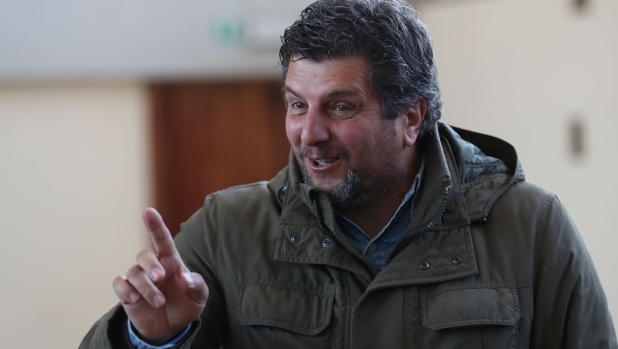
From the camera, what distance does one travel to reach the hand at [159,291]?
57.8 inches

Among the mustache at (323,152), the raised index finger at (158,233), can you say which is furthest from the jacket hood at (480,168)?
the raised index finger at (158,233)

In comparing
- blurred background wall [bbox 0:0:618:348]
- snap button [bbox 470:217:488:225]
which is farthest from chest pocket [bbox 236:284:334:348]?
blurred background wall [bbox 0:0:618:348]

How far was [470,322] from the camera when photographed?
167 cm

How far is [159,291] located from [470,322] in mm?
722

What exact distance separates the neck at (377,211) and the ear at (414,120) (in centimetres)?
11

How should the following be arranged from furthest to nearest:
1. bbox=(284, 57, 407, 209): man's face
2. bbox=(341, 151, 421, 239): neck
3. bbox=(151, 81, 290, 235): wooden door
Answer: bbox=(151, 81, 290, 235): wooden door < bbox=(341, 151, 421, 239): neck < bbox=(284, 57, 407, 209): man's face

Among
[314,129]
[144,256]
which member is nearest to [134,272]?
[144,256]

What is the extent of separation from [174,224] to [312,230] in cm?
308

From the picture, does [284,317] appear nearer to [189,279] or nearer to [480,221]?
[189,279]

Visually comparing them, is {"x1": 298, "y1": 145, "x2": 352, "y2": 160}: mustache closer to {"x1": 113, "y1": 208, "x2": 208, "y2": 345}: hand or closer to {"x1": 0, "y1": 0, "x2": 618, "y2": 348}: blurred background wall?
{"x1": 113, "y1": 208, "x2": 208, "y2": 345}: hand

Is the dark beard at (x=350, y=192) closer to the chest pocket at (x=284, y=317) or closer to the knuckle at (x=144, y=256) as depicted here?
the chest pocket at (x=284, y=317)

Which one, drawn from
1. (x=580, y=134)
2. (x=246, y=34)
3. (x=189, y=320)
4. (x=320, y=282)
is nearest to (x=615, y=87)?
(x=580, y=134)

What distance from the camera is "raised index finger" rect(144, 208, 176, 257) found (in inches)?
58.4

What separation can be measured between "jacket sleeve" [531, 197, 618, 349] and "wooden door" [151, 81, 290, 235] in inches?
123
